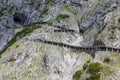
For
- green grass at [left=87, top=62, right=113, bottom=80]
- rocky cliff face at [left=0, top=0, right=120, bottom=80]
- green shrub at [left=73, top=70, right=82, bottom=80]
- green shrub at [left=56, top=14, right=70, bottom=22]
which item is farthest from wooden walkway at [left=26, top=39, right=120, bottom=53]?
green shrub at [left=56, top=14, right=70, bottom=22]

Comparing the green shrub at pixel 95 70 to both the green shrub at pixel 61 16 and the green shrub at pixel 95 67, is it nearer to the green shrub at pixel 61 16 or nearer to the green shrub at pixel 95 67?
the green shrub at pixel 95 67

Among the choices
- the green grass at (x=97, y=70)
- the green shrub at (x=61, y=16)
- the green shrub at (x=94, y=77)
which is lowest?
the green shrub at (x=94, y=77)

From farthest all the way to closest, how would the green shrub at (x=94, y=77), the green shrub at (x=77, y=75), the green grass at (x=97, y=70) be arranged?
the green shrub at (x=77, y=75), the green grass at (x=97, y=70), the green shrub at (x=94, y=77)

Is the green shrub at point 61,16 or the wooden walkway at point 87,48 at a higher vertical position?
the green shrub at point 61,16

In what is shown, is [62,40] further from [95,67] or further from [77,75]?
[95,67]

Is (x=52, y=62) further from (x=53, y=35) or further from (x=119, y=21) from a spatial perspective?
(x=119, y=21)

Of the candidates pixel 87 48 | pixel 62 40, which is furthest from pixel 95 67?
pixel 62 40

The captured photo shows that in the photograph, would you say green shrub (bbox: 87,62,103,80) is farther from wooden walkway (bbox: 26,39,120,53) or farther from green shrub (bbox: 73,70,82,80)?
wooden walkway (bbox: 26,39,120,53)

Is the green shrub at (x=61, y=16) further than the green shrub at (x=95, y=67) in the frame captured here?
Yes

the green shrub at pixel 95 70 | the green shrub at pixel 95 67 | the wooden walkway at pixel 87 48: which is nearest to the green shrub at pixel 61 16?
the wooden walkway at pixel 87 48
